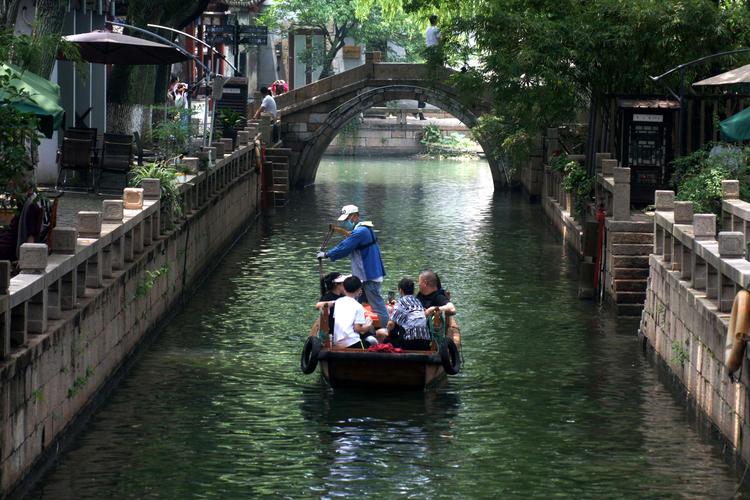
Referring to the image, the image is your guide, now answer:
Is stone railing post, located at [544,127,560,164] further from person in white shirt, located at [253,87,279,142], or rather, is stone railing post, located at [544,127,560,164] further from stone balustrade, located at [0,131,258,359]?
stone balustrade, located at [0,131,258,359]

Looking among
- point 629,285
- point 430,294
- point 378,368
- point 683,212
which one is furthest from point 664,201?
point 378,368

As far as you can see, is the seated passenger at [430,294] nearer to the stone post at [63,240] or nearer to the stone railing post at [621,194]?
the stone post at [63,240]

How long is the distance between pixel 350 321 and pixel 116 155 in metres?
11.5

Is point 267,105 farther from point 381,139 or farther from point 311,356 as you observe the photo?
point 311,356

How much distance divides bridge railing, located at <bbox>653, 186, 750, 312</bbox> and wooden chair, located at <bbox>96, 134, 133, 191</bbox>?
1054cm

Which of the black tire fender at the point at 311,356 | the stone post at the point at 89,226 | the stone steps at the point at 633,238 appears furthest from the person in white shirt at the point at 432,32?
the stone post at the point at 89,226

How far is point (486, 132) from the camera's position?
4338 centimetres

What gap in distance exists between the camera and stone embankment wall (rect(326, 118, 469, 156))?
62906 millimetres

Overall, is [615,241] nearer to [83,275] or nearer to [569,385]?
[569,385]

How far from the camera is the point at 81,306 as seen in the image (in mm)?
16391

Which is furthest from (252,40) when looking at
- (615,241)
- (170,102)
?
(615,241)

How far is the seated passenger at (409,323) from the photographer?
17.8m

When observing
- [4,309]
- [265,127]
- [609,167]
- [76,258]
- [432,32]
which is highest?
[432,32]

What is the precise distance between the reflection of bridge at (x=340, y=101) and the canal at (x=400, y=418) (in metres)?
20.3
